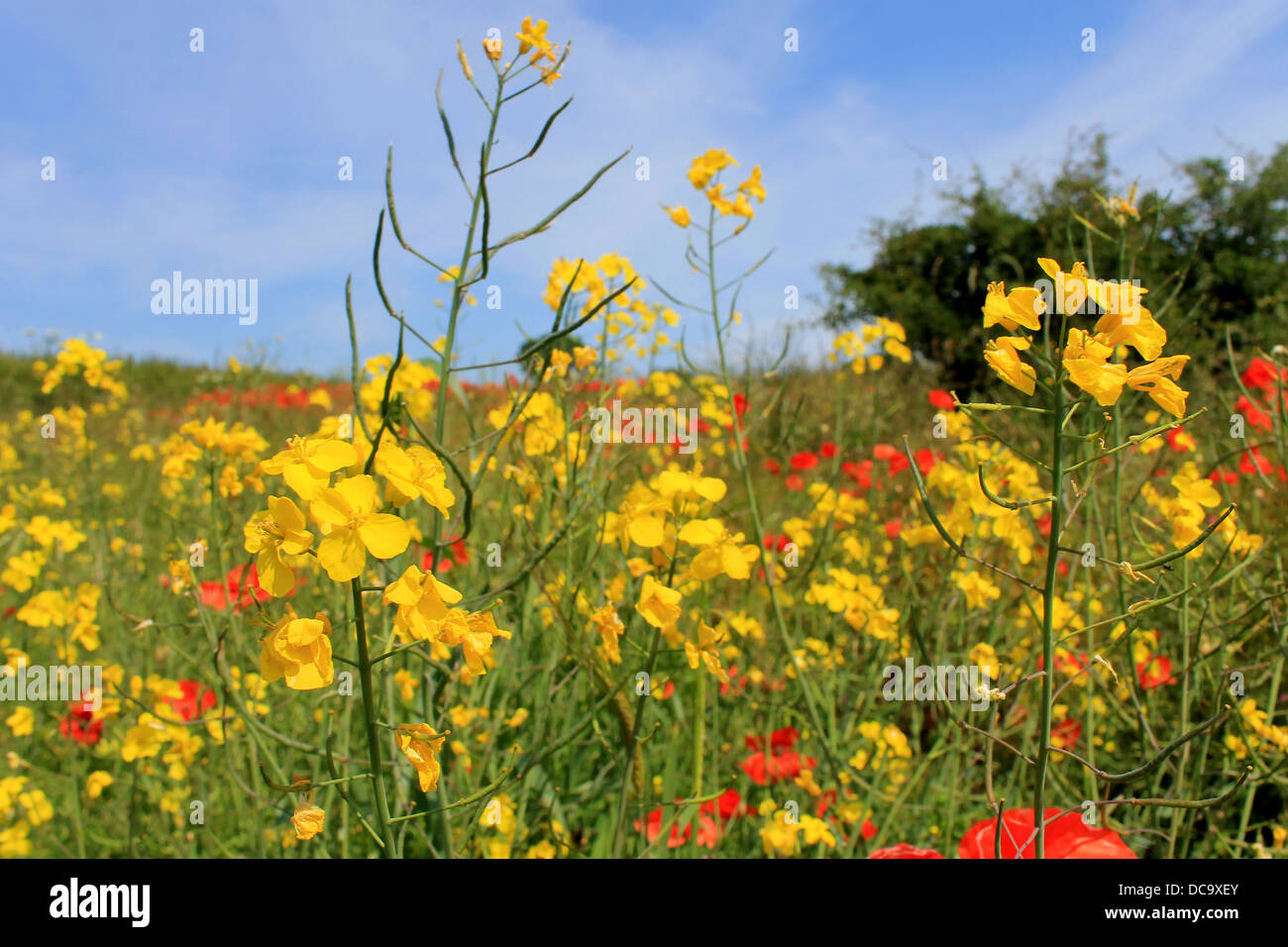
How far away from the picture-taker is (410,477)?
2.02 feet

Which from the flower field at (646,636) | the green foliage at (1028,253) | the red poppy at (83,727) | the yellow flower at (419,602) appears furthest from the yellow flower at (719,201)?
the green foliage at (1028,253)

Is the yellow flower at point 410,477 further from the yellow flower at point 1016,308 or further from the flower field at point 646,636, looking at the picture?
the yellow flower at point 1016,308

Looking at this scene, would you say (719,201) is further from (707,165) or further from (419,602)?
(419,602)

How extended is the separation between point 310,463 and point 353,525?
0.06 meters

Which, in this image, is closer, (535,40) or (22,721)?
(535,40)

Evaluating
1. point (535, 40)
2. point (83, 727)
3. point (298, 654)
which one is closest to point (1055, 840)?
point (298, 654)

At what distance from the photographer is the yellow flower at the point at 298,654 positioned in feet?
1.84

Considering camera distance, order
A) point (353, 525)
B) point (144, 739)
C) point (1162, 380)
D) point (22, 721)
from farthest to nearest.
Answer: point (22, 721), point (144, 739), point (1162, 380), point (353, 525)

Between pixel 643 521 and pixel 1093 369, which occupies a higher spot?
pixel 1093 369

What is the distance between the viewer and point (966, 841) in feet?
3.19

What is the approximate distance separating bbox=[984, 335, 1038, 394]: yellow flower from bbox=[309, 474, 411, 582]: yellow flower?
484 millimetres

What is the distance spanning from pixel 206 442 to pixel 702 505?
1.09 meters

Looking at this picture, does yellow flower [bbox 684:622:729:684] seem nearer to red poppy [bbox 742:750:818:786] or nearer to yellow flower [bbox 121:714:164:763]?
red poppy [bbox 742:750:818:786]
